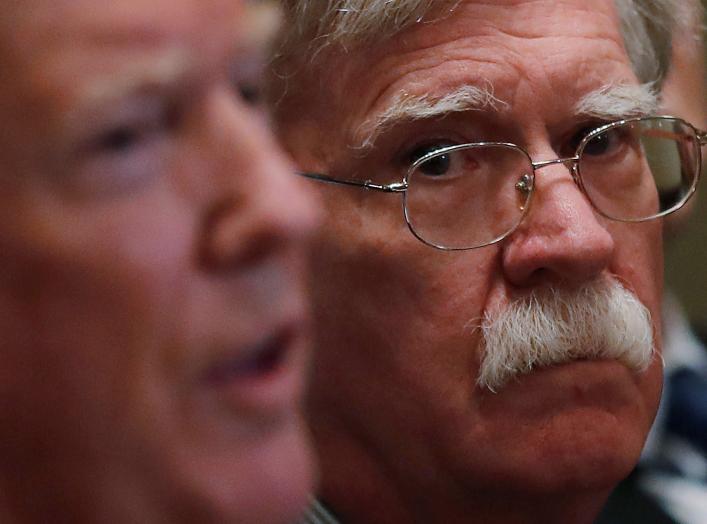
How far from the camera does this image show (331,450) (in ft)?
4.13

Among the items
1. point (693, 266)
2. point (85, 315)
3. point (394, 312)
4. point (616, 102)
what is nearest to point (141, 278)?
point (85, 315)

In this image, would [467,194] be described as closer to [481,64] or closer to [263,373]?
[481,64]

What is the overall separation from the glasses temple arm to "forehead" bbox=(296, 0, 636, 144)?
0.04m

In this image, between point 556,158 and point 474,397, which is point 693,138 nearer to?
point 556,158

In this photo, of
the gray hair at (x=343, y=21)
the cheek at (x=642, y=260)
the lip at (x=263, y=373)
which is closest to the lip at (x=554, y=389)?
the cheek at (x=642, y=260)

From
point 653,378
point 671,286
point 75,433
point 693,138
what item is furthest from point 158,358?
point 671,286

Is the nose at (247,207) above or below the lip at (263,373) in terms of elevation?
above

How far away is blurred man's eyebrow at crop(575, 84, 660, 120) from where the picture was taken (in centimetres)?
121

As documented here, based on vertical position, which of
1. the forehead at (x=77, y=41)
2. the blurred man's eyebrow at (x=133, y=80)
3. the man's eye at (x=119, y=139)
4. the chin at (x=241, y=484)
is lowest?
the chin at (x=241, y=484)

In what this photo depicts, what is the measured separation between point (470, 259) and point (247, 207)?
1.88 ft

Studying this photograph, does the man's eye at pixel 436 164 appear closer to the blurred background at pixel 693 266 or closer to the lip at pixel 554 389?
the lip at pixel 554 389

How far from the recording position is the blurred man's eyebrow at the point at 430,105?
1172 millimetres

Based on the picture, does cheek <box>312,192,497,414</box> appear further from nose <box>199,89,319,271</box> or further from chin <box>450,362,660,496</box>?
nose <box>199,89,319,271</box>

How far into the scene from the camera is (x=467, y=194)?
3.96 ft
